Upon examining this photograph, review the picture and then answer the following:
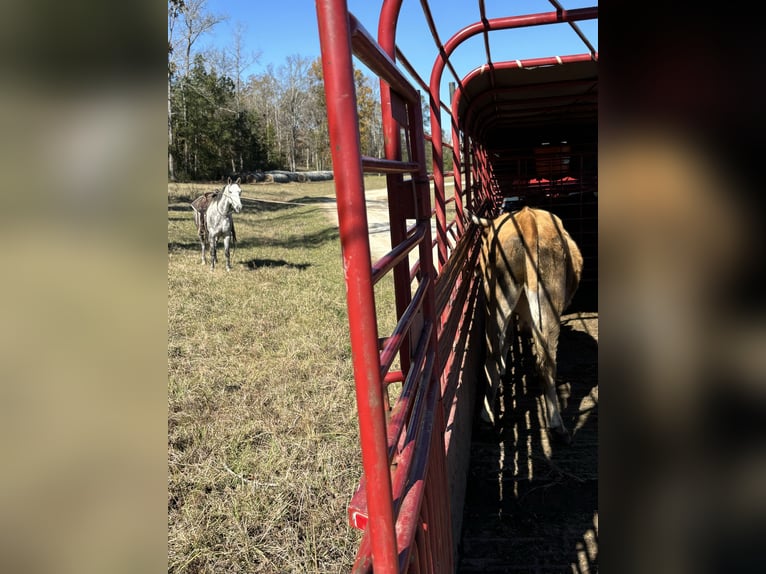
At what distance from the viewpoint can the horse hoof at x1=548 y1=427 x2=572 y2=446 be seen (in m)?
4.19

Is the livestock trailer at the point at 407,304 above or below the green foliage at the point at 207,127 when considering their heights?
below

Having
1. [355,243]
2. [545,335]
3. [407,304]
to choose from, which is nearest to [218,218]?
[545,335]

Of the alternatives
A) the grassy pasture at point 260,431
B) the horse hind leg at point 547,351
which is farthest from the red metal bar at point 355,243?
the horse hind leg at point 547,351

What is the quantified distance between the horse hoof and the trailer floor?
0.06m

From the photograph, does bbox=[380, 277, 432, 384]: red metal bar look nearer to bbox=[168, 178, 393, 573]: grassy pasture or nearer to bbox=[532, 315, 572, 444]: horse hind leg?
bbox=[168, 178, 393, 573]: grassy pasture

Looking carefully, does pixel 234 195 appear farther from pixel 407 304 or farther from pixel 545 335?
pixel 407 304

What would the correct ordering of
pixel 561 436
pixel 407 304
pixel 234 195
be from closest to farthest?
1. pixel 407 304
2. pixel 561 436
3. pixel 234 195

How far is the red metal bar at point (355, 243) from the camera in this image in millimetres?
983

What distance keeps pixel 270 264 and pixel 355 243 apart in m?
11.2

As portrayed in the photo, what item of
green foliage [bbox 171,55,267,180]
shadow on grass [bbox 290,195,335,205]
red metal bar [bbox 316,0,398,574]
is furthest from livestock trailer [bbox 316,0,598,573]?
green foliage [bbox 171,55,267,180]

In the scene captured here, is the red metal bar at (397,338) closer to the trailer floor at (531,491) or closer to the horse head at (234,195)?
the trailer floor at (531,491)

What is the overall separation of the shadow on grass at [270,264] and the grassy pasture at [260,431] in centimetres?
234

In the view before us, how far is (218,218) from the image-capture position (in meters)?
12.0
